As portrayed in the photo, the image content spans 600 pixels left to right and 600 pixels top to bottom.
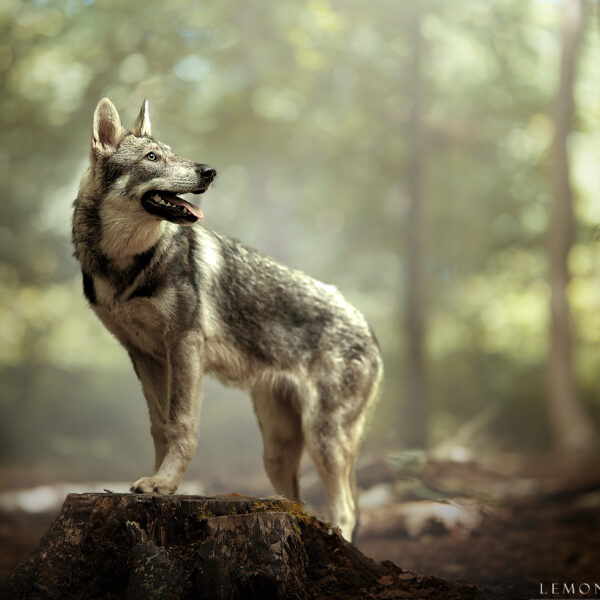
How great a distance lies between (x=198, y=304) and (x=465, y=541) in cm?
570

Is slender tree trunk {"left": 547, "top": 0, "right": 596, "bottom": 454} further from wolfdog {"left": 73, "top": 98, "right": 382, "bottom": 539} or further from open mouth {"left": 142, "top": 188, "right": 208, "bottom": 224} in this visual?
open mouth {"left": 142, "top": 188, "right": 208, "bottom": 224}

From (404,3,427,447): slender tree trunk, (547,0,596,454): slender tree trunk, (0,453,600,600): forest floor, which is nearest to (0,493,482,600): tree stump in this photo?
(0,453,600,600): forest floor

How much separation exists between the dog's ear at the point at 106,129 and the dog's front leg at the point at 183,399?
135 cm

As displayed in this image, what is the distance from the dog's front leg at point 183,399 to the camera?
14.1ft

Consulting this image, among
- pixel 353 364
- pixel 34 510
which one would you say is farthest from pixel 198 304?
pixel 34 510

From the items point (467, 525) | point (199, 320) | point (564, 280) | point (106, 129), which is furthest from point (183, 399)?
point (564, 280)

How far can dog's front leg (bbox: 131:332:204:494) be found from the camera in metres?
4.29

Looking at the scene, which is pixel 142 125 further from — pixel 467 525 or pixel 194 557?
pixel 467 525

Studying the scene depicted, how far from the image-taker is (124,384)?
1664 centimetres

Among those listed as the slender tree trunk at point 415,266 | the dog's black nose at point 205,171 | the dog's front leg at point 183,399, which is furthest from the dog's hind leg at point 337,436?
the slender tree trunk at point 415,266

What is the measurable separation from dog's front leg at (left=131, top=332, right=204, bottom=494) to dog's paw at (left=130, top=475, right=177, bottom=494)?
0.58 feet

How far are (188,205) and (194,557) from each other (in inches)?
81.0

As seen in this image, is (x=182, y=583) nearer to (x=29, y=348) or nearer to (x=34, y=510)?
(x=34, y=510)

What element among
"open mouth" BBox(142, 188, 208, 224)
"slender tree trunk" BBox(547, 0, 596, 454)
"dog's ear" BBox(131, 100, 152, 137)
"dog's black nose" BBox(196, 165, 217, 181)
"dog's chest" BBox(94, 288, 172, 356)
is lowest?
"dog's chest" BBox(94, 288, 172, 356)
